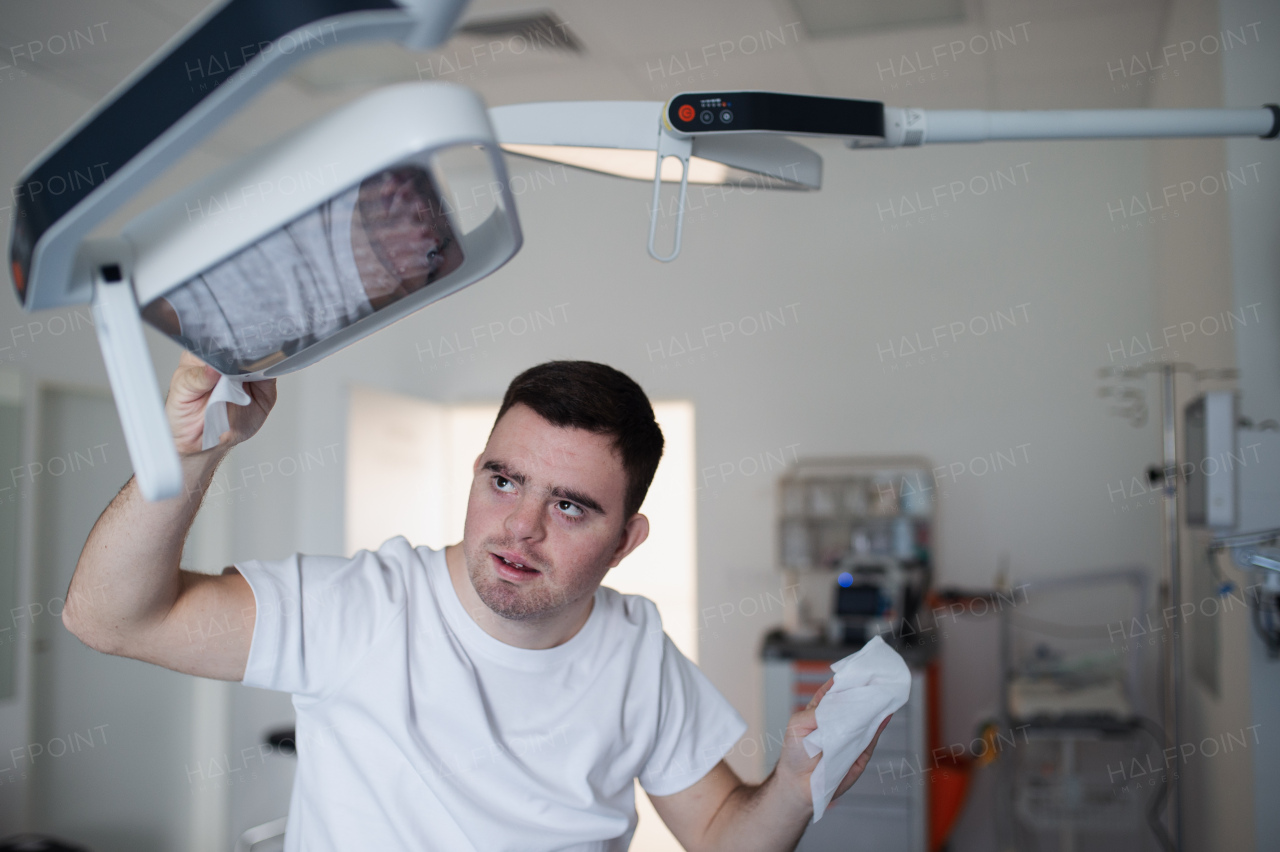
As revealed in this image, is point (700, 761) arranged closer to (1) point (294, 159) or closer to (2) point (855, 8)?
(1) point (294, 159)

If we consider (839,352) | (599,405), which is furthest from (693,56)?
(599,405)

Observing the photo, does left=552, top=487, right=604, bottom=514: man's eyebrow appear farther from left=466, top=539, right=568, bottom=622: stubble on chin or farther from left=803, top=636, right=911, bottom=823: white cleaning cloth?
left=803, top=636, right=911, bottom=823: white cleaning cloth

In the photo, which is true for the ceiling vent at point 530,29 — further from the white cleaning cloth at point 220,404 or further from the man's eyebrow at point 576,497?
the white cleaning cloth at point 220,404

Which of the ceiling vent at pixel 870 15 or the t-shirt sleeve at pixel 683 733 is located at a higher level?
the ceiling vent at pixel 870 15

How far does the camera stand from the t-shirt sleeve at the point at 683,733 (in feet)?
4.88

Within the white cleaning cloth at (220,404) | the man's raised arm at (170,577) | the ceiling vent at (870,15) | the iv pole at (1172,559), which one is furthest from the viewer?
the ceiling vent at (870,15)

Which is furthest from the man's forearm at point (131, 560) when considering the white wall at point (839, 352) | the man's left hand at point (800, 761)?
the white wall at point (839, 352)

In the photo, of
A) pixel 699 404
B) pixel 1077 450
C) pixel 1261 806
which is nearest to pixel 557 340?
pixel 699 404

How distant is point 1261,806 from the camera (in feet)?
7.47

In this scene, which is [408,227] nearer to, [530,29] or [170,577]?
[170,577]

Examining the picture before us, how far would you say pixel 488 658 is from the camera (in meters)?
1.35

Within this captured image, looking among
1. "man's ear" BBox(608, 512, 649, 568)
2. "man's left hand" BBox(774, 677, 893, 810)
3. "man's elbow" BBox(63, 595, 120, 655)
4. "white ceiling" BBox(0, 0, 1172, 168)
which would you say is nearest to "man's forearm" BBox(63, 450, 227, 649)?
"man's elbow" BBox(63, 595, 120, 655)

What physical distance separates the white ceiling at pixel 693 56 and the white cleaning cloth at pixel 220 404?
2.62 meters

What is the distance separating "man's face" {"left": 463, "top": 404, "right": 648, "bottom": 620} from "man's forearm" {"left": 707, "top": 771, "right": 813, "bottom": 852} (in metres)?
0.41
